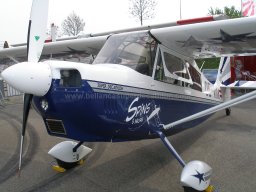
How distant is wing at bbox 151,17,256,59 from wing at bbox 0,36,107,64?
5.02ft

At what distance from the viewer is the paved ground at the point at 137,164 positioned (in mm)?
4180

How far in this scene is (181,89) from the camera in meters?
5.21

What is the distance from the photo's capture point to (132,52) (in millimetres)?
4309

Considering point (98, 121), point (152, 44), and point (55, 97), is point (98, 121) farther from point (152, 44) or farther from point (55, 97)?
point (152, 44)

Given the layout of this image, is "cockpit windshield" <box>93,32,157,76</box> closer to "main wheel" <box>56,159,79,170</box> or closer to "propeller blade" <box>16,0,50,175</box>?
"propeller blade" <box>16,0,50,175</box>

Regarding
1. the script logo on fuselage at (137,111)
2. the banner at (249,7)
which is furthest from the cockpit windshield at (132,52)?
the banner at (249,7)

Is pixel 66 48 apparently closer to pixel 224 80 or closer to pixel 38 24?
pixel 38 24

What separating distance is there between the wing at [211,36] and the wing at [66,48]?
1.53 m

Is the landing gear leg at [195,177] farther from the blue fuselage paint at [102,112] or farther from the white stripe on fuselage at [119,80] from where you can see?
the white stripe on fuselage at [119,80]

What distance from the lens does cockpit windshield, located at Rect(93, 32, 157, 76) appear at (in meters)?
4.19

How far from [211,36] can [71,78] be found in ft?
8.47

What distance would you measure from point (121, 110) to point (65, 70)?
963 mm

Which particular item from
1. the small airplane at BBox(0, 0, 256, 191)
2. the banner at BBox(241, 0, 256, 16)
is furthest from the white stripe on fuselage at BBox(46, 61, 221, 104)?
the banner at BBox(241, 0, 256, 16)

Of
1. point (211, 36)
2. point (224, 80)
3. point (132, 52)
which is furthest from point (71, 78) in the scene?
point (224, 80)
